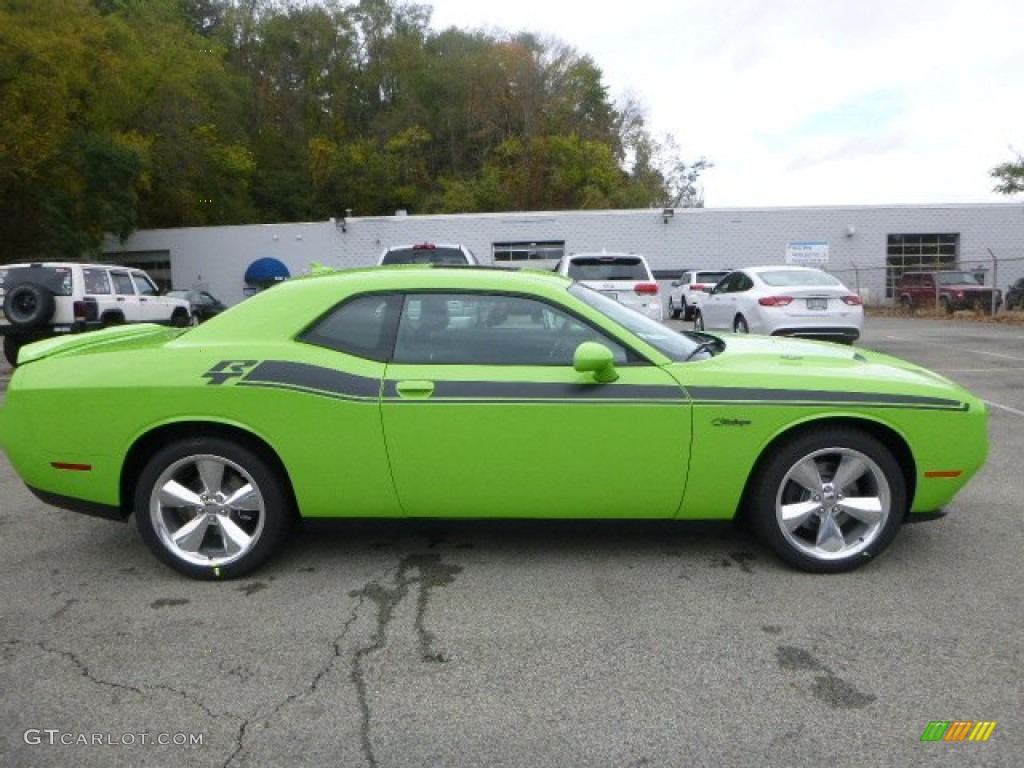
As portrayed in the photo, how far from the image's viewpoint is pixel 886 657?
3070 millimetres

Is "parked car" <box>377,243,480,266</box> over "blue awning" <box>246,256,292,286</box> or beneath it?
beneath

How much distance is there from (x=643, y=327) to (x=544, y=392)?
824mm

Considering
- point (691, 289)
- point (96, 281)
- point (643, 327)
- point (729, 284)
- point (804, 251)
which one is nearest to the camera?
point (643, 327)

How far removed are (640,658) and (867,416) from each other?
1.58m

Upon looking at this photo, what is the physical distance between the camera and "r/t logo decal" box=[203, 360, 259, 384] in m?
3.76

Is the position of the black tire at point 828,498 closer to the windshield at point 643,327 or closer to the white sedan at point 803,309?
the windshield at point 643,327

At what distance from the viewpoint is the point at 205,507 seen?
12.6 ft

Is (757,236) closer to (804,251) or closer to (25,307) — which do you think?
(804,251)

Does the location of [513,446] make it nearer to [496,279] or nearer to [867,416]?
[496,279]

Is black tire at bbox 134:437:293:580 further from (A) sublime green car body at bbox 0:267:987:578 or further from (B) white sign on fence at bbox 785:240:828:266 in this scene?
(B) white sign on fence at bbox 785:240:828:266

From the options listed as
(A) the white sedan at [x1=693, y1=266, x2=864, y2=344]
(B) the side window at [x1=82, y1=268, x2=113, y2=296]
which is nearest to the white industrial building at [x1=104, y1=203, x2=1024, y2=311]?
(B) the side window at [x1=82, y1=268, x2=113, y2=296]

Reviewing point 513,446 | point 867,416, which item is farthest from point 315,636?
point 867,416

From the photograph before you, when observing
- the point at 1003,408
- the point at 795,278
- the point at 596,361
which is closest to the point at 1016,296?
→ the point at 795,278

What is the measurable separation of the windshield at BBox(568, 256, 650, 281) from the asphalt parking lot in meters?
8.31
